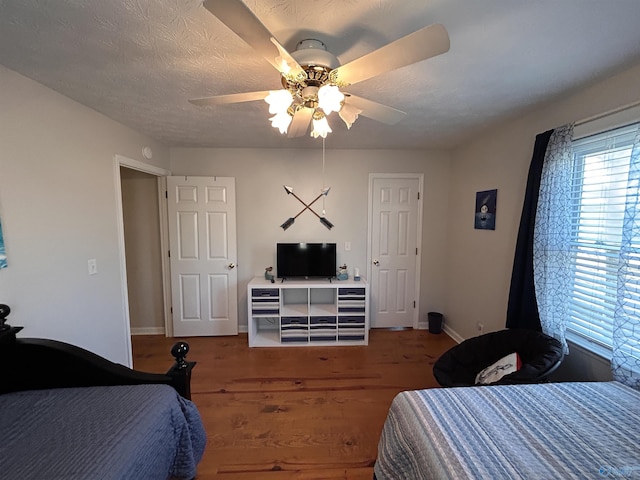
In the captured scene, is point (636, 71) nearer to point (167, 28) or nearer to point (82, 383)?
point (167, 28)

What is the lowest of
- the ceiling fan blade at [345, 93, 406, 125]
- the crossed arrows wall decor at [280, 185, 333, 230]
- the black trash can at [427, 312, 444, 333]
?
the black trash can at [427, 312, 444, 333]

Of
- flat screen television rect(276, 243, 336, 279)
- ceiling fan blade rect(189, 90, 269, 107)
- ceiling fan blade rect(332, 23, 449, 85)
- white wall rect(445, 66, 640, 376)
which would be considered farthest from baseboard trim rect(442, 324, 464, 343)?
ceiling fan blade rect(189, 90, 269, 107)

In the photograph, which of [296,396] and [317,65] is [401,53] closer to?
[317,65]

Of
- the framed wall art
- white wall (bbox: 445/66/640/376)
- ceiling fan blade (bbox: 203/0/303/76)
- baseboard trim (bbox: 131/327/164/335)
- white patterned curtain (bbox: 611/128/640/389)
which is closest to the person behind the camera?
ceiling fan blade (bbox: 203/0/303/76)

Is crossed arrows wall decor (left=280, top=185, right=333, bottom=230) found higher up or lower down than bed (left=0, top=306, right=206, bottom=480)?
higher up

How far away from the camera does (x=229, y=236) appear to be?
11.2 ft

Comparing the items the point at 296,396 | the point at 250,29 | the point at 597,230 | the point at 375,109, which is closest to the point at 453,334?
the point at 597,230

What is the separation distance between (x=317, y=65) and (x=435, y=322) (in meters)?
3.41

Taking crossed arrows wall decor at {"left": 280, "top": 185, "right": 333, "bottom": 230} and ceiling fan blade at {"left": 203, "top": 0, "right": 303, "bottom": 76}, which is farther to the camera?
crossed arrows wall decor at {"left": 280, "top": 185, "right": 333, "bottom": 230}

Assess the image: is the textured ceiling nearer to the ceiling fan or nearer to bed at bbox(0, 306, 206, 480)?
the ceiling fan

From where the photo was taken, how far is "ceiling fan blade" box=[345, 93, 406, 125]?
4.57 ft

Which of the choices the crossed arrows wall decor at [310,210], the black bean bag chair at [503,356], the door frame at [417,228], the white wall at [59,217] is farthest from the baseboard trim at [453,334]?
the white wall at [59,217]

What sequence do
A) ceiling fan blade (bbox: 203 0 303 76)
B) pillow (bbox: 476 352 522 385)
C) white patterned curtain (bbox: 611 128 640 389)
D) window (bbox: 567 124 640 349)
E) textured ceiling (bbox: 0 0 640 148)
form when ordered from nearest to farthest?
ceiling fan blade (bbox: 203 0 303 76)
textured ceiling (bbox: 0 0 640 148)
white patterned curtain (bbox: 611 128 640 389)
window (bbox: 567 124 640 349)
pillow (bbox: 476 352 522 385)

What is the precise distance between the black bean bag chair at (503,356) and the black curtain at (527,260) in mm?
167
